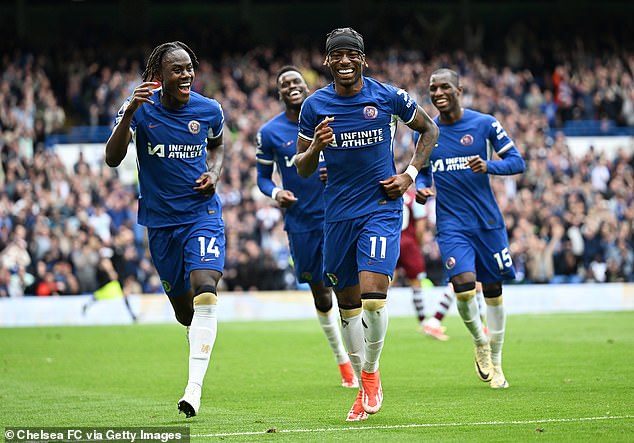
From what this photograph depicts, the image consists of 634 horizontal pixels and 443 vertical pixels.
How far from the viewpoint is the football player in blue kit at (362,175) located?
29.2 feet

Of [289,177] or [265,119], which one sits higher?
[289,177]

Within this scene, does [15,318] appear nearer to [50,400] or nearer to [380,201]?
[50,400]

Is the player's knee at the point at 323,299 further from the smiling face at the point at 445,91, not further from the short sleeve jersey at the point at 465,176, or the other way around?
the smiling face at the point at 445,91

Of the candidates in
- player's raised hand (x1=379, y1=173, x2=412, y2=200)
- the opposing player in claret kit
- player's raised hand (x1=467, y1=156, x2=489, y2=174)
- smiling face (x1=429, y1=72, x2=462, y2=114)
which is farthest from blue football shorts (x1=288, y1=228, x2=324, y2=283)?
the opposing player in claret kit

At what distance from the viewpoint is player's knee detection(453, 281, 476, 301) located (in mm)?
11203

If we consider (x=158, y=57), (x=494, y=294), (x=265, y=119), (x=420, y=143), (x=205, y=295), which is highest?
(x=158, y=57)

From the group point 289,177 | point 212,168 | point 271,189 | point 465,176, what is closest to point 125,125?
point 212,168

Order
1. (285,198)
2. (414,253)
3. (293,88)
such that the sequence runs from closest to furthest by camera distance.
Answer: (285,198), (293,88), (414,253)

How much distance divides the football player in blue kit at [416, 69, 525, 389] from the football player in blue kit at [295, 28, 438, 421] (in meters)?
2.08

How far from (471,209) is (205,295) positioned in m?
3.65

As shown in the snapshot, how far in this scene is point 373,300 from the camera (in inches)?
348

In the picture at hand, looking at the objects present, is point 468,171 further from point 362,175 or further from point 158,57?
point 158,57

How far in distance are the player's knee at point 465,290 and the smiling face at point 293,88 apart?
2509 mm

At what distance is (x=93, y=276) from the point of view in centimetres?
2531
